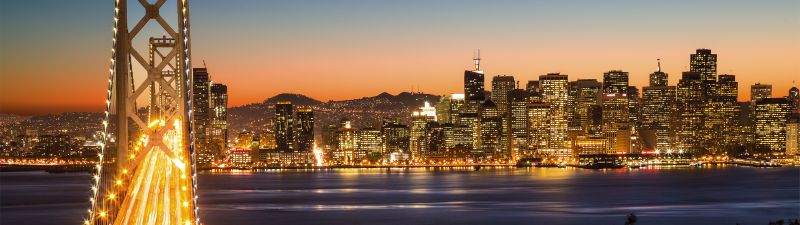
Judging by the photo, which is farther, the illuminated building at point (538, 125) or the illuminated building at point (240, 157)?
the illuminated building at point (538, 125)

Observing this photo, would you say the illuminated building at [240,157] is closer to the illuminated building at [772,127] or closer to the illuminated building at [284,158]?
the illuminated building at [284,158]

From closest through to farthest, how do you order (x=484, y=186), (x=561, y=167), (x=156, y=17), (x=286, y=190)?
(x=156, y=17)
(x=286, y=190)
(x=484, y=186)
(x=561, y=167)

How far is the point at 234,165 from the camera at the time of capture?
156125 millimetres

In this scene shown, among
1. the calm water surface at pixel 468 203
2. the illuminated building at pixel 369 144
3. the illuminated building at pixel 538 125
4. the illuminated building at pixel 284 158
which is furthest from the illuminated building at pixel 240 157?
the calm water surface at pixel 468 203

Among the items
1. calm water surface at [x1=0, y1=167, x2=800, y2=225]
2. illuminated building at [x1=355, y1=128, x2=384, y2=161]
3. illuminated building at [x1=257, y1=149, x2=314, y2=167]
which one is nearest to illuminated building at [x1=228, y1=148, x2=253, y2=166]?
illuminated building at [x1=257, y1=149, x2=314, y2=167]

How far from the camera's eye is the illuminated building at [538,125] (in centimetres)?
16900

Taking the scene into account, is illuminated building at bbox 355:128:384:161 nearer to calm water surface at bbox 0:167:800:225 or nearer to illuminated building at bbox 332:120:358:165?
illuminated building at bbox 332:120:358:165

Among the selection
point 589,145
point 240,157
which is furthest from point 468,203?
point 589,145

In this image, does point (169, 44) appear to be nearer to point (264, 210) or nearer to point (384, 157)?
point (264, 210)

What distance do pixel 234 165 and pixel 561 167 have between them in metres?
43.9

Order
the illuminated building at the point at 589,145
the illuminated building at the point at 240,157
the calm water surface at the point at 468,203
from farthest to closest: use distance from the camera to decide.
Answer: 1. the illuminated building at the point at 589,145
2. the illuminated building at the point at 240,157
3. the calm water surface at the point at 468,203

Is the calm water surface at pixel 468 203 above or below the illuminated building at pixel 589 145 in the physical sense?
below

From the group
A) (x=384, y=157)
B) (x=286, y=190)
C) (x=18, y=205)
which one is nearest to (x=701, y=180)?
(x=286, y=190)

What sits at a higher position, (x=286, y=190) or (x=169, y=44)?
(x=169, y=44)
